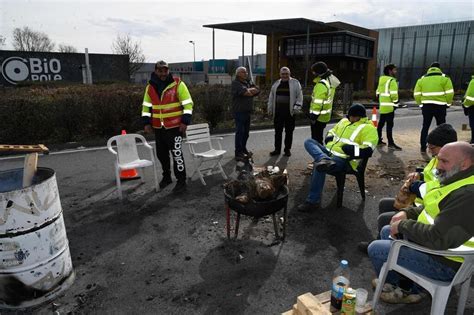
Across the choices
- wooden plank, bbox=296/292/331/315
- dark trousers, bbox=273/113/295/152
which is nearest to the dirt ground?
wooden plank, bbox=296/292/331/315

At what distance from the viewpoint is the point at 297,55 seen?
115 feet

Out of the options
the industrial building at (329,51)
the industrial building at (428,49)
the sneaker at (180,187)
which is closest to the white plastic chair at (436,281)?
the sneaker at (180,187)

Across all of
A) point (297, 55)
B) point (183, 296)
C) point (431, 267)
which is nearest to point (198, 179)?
point (183, 296)

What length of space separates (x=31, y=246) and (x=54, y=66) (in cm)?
2669

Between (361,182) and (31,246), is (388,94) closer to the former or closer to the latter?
(361,182)

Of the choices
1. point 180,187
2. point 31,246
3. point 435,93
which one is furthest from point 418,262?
point 435,93

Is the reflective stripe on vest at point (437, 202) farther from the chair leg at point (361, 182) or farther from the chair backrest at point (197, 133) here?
the chair backrest at point (197, 133)

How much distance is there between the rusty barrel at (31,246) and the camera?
2709 mm

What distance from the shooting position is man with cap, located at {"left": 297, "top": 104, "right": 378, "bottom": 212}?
15.2 ft

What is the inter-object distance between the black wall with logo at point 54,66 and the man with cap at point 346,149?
2578 centimetres

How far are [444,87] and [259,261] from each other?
6.58 m

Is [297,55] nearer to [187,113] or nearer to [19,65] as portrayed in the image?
[19,65]

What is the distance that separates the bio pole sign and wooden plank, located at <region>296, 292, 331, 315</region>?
27.8 metres

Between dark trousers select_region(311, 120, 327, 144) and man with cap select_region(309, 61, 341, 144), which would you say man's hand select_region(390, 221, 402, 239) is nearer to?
man with cap select_region(309, 61, 341, 144)
